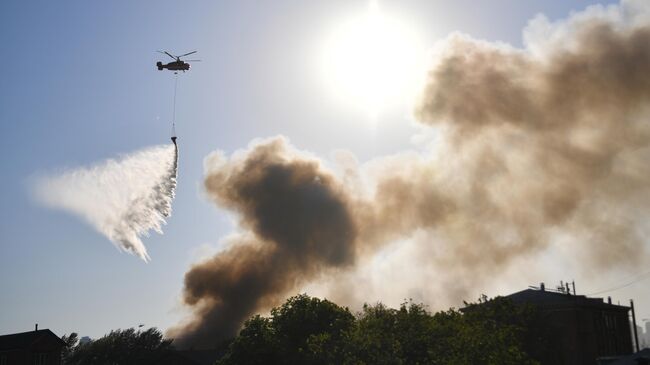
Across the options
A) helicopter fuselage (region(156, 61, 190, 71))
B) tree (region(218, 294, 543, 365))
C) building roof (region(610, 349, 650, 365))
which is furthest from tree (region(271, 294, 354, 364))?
helicopter fuselage (region(156, 61, 190, 71))

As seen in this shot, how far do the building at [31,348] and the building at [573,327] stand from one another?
222 ft

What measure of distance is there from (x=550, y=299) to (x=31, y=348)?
73665 mm

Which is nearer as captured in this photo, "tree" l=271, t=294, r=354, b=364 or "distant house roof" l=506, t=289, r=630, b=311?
"tree" l=271, t=294, r=354, b=364

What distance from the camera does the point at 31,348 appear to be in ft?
295

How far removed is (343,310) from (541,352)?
2410cm

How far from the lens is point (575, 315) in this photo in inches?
3314

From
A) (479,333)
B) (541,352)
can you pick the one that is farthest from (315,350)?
(541,352)

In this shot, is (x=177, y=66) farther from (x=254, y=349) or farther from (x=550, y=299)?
(x=550, y=299)

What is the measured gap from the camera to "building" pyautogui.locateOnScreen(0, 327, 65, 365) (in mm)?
87938

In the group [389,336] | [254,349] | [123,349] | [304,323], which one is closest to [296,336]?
[304,323]

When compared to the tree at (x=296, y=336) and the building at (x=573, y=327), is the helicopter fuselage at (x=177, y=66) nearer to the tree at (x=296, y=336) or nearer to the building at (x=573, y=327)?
the tree at (x=296, y=336)

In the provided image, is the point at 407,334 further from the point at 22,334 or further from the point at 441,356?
the point at 22,334

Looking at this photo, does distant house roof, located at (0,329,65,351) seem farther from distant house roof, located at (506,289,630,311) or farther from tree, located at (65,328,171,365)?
distant house roof, located at (506,289,630,311)

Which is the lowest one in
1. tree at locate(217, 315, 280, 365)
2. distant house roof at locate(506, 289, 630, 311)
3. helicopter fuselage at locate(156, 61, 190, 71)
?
tree at locate(217, 315, 280, 365)
